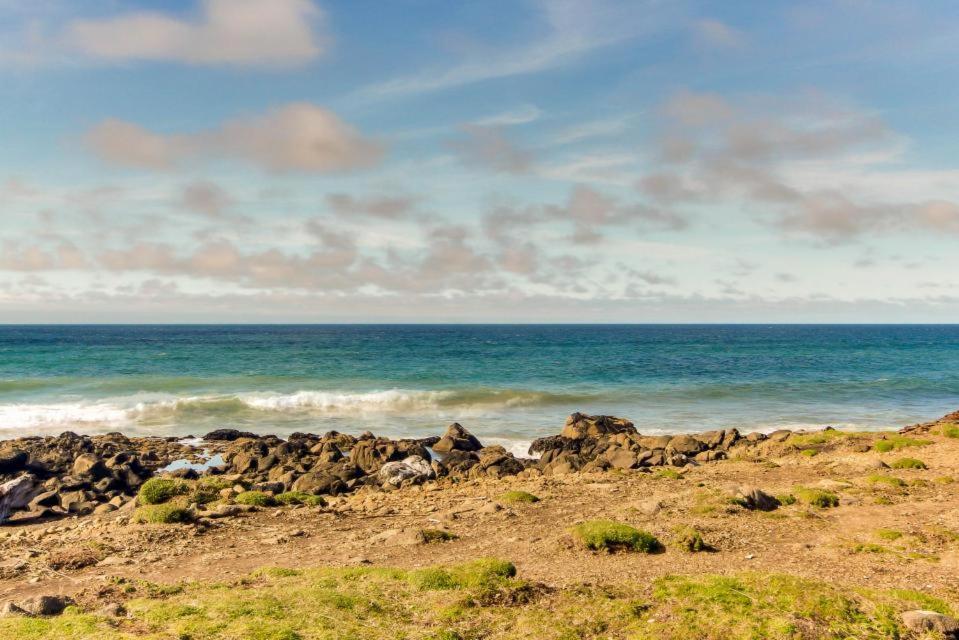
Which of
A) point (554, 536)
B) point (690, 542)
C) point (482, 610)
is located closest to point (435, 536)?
point (554, 536)

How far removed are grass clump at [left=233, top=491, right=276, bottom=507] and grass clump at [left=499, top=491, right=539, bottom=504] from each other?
769 centimetres

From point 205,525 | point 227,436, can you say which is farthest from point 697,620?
point 227,436

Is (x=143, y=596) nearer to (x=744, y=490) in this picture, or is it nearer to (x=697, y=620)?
(x=697, y=620)

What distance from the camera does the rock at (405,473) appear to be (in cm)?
2578

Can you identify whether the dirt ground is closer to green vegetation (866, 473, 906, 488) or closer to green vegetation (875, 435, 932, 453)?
green vegetation (866, 473, 906, 488)

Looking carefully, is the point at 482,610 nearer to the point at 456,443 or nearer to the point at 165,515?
A: the point at 165,515

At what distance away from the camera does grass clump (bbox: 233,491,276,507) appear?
20297 millimetres

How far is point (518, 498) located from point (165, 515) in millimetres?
10594

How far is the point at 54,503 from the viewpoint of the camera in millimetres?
22641

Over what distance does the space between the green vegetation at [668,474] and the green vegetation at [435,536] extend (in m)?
11.0

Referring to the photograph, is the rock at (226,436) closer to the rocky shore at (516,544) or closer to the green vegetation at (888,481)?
the rocky shore at (516,544)

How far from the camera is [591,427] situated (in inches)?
1478

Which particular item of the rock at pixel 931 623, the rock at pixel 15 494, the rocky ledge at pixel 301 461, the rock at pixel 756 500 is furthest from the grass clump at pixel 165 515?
the rock at pixel 931 623

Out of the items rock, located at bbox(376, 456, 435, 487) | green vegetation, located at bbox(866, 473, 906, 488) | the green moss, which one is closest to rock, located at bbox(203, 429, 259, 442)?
rock, located at bbox(376, 456, 435, 487)
